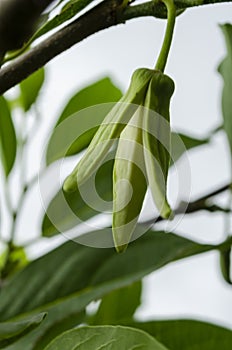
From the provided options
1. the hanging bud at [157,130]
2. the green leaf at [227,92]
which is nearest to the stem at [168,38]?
the hanging bud at [157,130]

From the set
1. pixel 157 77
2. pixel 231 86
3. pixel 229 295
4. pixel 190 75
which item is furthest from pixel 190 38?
pixel 157 77

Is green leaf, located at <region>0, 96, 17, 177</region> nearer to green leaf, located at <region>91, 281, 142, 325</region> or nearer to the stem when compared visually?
green leaf, located at <region>91, 281, 142, 325</region>

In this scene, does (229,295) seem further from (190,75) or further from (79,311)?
(79,311)

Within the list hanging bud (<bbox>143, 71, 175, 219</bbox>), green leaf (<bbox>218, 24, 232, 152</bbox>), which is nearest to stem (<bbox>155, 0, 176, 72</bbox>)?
hanging bud (<bbox>143, 71, 175, 219</bbox>)

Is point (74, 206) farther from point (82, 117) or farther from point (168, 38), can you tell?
point (168, 38)

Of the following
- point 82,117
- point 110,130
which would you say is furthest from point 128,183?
point 82,117
